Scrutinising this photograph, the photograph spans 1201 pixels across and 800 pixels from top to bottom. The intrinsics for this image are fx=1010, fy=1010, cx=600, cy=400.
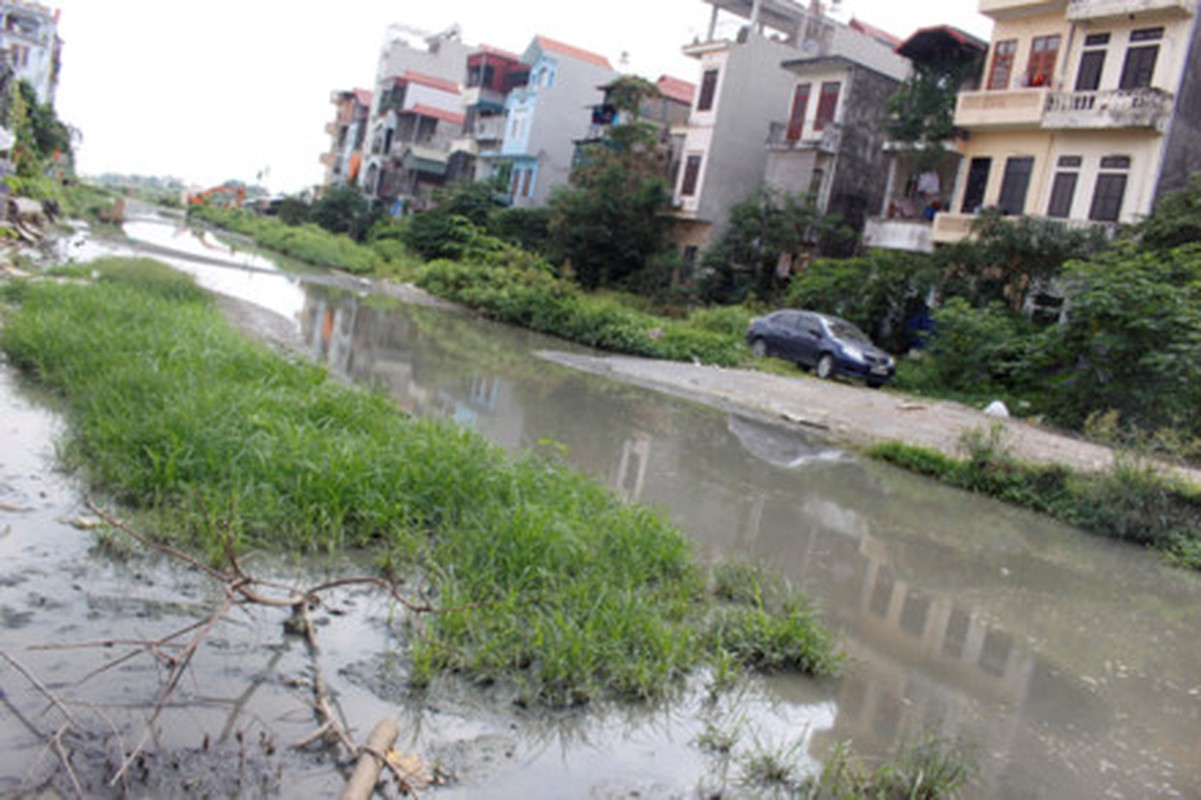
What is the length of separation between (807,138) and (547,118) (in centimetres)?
1908

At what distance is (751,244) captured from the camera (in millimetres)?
33781

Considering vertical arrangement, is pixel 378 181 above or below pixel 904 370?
above

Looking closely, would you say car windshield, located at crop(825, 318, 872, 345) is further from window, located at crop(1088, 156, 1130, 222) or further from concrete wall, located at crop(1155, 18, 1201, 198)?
concrete wall, located at crop(1155, 18, 1201, 198)

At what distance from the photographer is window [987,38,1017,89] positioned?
28.6 meters

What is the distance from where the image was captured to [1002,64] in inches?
1138

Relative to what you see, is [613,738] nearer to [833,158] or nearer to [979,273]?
[979,273]

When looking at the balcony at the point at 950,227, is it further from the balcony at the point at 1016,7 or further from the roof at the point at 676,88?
the roof at the point at 676,88

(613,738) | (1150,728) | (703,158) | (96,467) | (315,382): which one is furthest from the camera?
(703,158)

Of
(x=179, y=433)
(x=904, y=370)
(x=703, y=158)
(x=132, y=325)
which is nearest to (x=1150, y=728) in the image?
(x=179, y=433)

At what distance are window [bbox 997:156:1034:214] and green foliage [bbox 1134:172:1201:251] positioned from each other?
5.49 m

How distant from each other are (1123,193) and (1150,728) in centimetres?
2240

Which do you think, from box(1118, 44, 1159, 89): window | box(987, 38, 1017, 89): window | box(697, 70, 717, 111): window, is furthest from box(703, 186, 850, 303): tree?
box(1118, 44, 1159, 89): window

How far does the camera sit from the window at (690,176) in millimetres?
38156

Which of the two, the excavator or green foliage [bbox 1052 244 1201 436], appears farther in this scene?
the excavator
